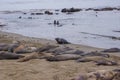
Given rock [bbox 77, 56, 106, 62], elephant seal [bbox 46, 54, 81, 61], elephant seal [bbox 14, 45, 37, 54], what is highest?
rock [bbox 77, 56, 106, 62]

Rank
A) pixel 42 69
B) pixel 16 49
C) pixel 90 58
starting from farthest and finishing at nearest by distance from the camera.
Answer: pixel 16 49 → pixel 90 58 → pixel 42 69

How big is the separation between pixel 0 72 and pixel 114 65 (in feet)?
10.8

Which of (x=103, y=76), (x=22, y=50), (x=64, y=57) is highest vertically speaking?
(x=103, y=76)

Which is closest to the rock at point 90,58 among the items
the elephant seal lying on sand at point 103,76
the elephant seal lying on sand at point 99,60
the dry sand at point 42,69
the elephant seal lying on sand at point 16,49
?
the elephant seal lying on sand at point 99,60

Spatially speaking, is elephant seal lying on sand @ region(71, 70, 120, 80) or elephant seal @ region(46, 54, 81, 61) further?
elephant seal @ region(46, 54, 81, 61)

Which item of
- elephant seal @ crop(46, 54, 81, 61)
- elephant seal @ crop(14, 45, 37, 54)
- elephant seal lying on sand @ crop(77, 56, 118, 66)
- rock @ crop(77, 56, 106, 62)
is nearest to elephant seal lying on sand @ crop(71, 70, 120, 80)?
elephant seal lying on sand @ crop(77, 56, 118, 66)

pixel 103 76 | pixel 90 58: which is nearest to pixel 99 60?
pixel 90 58

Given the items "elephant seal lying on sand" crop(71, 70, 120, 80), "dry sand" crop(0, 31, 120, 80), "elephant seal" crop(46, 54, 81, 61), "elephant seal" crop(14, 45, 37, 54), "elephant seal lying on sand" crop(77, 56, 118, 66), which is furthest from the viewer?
"elephant seal" crop(14, 45, 37, 54)

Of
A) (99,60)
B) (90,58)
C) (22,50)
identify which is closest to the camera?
(99,60)

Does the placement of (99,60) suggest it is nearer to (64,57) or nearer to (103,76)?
(64,57)

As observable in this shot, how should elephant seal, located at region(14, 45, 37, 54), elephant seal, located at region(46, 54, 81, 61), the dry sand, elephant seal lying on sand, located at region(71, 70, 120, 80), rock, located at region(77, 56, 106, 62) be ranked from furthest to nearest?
elephant seal, located at region(14, 45, 37, 54), elephant seal, located at region(46, 54, 81, 61), rock, located at region(77, 56, 106, 62), the dry sand, elephant seal lying on sand, located at region(71, 70, 120, 80)

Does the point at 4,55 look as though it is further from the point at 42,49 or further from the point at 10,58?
the point at 42,49

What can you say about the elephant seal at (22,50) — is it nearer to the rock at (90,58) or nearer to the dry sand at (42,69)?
the dry sand at (42,69)

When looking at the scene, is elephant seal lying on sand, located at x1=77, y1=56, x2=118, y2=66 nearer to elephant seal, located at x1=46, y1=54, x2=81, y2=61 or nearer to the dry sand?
the dry sand
